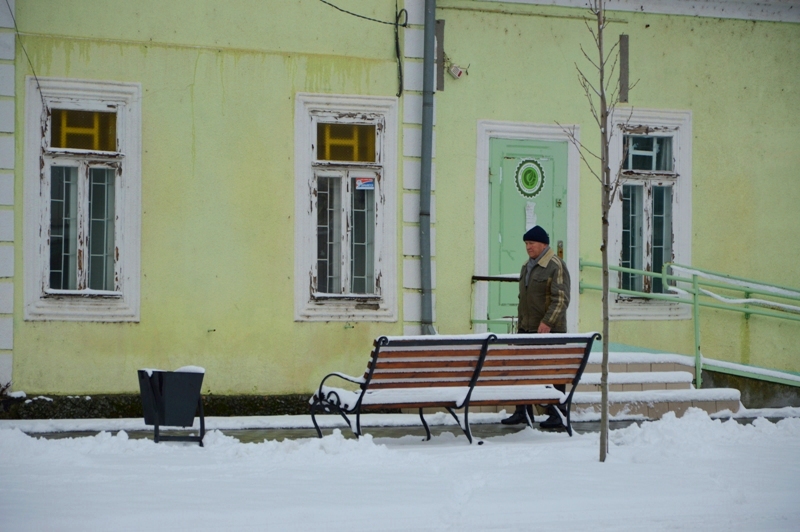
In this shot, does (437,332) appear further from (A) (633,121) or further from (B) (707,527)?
(B) (707,527)

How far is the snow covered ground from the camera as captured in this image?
606 centimetres

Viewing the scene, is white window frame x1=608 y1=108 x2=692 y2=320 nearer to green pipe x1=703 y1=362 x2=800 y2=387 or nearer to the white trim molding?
green pipe x1=703 y1=362 x2=800 y2=387

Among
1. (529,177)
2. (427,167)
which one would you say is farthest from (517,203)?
(427,167)

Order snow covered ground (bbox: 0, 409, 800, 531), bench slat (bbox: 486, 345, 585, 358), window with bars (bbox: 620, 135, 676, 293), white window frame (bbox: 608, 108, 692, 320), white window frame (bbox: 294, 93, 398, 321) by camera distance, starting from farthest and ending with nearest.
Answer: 1. window with bars (bbox: 620, 135, 676, 293)
2. white window frame (bbox: 608, 108, 692, 320)
3. white window frame (bbox: 294, 93, 398, 321)
4. bench slat (bbox: 486, 345, 585, 358)
5. snow covered ground (bbox: 0, 409, 800, 531)

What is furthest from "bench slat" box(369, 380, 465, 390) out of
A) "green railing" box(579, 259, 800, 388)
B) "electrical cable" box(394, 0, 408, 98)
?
"electrical cable" box(394, 0, 408, 98)

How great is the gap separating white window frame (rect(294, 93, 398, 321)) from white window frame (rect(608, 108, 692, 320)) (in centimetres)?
249

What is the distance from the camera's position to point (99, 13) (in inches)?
431

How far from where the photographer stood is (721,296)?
1252cm

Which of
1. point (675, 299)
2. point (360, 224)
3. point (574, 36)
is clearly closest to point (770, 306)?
point (675, 299)

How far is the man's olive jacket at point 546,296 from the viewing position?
983 centimetres

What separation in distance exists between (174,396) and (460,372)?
7.05 feet

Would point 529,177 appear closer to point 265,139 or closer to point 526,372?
point 265,139

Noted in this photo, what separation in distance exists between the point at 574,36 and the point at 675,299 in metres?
3.00

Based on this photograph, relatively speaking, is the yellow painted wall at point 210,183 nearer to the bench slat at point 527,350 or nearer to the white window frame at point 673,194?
the white window frame at point 673,194
